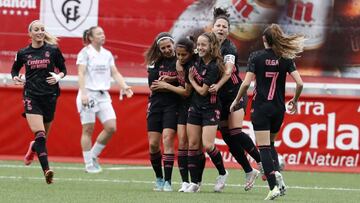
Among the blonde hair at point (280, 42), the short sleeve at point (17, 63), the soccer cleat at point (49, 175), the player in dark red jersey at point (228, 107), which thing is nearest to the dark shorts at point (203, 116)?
the player in dark red jersey at point (228, 107)

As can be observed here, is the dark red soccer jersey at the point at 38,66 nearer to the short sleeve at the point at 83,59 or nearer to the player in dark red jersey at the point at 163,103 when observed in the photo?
the player in dark red jersey at the point at 163,103

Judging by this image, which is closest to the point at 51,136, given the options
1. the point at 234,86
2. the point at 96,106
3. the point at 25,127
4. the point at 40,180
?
the point at 25,127

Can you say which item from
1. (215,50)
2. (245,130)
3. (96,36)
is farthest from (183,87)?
(245,130)

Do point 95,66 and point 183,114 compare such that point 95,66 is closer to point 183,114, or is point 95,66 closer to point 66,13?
point 66,13

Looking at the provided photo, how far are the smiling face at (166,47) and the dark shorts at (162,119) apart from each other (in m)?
0.64

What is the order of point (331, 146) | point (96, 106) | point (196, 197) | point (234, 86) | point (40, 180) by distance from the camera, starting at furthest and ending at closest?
Answer: 1. point (331, 146)
2. point (96, 106)
3. point (40, 180)
4. point (234, 86)
5. point (196, 197)

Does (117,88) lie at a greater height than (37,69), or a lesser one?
lesser

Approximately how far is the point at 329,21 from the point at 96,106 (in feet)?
15.0

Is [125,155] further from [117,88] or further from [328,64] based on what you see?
[328,64]

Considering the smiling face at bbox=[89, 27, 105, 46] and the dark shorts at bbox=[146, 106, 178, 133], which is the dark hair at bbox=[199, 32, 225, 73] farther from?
the smiling face at bbox=[89, 27, 105, 46]

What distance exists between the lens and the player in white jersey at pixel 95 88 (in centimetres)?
1592

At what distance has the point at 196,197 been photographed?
38.9ft

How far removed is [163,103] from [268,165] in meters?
1.76

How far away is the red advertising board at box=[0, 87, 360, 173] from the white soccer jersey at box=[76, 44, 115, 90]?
5.93 ft
